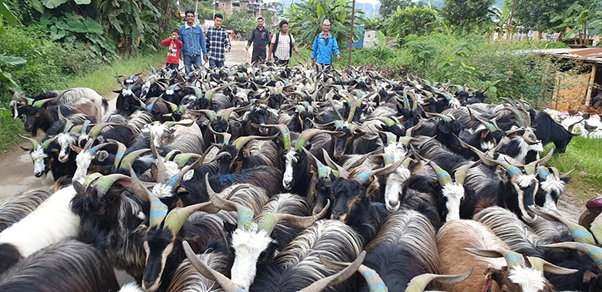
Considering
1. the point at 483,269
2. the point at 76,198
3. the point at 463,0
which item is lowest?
the point at 483,269

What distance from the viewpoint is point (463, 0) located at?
28.8 metres

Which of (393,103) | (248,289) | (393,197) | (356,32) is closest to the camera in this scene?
(248,289)

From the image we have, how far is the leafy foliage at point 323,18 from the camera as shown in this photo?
1936cm

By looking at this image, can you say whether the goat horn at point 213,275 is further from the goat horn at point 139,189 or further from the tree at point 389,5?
the tree at point 389,5

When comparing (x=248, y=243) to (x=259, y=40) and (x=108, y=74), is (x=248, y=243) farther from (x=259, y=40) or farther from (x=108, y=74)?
(x=108, y=74)

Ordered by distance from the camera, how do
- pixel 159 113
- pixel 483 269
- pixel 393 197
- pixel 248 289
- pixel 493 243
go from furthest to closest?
pixel 159 113
pixel 393 197
pixel 493 243
pixel 483 269
pixel 248 289

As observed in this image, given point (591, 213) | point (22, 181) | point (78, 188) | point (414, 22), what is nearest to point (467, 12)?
point (414, 22)

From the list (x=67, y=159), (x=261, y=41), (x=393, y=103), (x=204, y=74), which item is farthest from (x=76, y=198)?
(x=261, y=41)

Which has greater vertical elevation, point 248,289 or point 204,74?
point 204,74

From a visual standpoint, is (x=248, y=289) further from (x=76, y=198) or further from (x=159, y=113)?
(x=159, y=113)

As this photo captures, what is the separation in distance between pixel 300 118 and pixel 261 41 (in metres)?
7.16

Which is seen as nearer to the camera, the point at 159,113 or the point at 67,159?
the point at 67,159

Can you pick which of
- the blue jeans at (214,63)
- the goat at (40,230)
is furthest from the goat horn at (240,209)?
the blue jeans at (214,63)

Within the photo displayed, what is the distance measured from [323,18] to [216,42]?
8.55m
